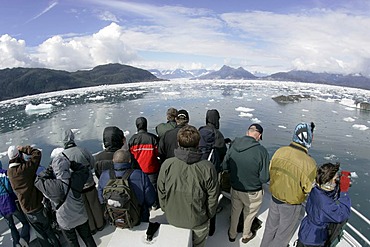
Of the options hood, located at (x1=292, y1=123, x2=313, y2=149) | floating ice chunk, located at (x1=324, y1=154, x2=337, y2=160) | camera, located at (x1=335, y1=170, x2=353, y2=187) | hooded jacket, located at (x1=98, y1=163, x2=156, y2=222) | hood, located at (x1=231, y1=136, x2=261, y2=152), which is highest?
hood, located at (x1=292, y1=123, x2=313, y2=149)

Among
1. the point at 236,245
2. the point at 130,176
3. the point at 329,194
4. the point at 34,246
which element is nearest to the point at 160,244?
the point at 130,176

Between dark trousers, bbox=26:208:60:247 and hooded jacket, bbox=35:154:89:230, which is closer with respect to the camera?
hooded jacket, bbox=35:154:89:230

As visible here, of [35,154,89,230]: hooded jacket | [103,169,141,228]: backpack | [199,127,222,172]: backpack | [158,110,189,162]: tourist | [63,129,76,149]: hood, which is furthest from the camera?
[158,110,189,162]: tourist

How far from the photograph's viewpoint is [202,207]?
2.05 metres

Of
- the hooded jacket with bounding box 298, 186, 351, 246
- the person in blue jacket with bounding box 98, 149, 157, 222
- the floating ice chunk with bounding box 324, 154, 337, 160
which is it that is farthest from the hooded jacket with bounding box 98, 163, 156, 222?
the floating ice chunk with bounding box 324, 154, 337, 160

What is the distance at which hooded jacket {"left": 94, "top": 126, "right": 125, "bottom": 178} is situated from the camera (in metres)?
2.62

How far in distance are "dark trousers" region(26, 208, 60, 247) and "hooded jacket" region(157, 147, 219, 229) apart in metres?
1.43

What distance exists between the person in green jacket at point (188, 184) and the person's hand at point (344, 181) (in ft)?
3.39

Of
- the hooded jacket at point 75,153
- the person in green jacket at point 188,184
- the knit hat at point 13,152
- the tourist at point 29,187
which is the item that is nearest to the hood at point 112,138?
the hooded jacket at point 75,153

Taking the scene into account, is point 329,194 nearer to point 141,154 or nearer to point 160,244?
point 160,244

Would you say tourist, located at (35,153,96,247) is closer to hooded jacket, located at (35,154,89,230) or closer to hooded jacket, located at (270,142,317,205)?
hooded jacket, located at (35,154,89,230)

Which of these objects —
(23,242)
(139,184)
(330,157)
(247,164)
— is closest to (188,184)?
(139,184)

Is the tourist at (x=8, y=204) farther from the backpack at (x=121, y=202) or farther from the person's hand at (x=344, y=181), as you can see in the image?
the person's hand at (x=344, y=181)

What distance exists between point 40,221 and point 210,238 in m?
2.02
